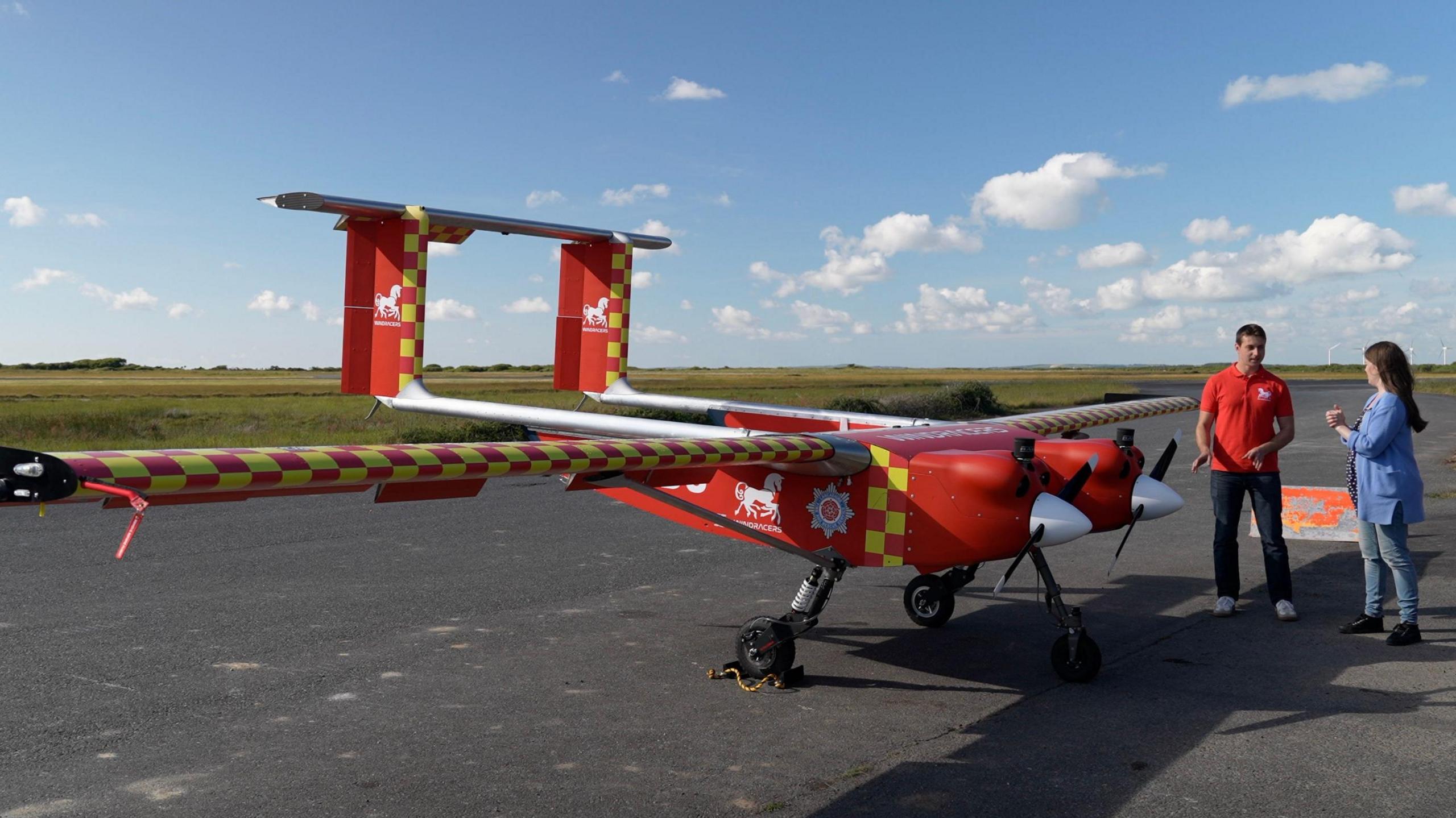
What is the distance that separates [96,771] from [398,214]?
6304 millimetres

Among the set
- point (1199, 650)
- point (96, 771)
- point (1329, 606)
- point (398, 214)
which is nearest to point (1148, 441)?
point (1329, 606)

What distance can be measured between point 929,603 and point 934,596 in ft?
0.24

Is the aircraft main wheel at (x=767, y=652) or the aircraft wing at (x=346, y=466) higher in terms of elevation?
Result: the aircraft wing at (x=346, y=466)

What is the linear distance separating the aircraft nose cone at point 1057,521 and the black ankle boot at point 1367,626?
3176mm

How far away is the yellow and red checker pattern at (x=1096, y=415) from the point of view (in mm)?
9242

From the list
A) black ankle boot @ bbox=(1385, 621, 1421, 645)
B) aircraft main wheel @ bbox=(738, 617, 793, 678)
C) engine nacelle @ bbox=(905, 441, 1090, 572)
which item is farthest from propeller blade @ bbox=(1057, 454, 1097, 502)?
black ankle boot @ bbox=(1385, 621, 1421, 645)

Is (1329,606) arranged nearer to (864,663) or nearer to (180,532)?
(864,663)

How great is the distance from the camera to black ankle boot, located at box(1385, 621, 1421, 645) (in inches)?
283

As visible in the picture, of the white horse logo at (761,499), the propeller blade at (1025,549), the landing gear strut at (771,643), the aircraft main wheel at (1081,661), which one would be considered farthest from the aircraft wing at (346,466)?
the aircraft main wheel at (1081,661)

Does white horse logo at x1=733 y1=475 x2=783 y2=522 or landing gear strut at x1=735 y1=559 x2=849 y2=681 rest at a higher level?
white horse logo at x1=733 y1=475 x2=783 y2=522

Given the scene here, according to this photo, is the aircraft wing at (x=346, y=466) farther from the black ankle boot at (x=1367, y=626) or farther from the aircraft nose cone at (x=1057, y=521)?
the black ankle boot at (x=1367, y=626)

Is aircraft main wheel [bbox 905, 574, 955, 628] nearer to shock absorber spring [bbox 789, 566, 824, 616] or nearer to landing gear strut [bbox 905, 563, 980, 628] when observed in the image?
landing gear strut [bbox 905, 563, 980, 628]

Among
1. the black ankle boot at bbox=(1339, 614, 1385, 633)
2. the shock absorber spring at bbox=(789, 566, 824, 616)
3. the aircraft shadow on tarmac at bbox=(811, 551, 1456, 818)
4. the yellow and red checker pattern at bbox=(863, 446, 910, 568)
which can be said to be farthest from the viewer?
the black ankle boot at bbox=(1339, 614, 1385, 633)

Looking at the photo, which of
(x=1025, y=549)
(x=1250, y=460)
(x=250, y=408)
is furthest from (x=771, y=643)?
(x=250, y=408)
